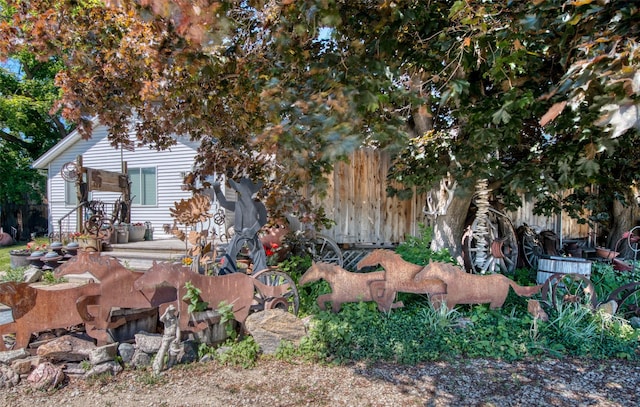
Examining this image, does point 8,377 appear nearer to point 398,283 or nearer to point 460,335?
point 398,283

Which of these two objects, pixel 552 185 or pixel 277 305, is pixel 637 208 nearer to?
pixel 552 185

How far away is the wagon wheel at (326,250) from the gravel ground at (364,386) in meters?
2.94

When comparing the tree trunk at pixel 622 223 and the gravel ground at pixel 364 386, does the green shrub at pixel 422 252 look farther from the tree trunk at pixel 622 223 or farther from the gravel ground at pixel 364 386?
the tree trunk at pixel 622 223

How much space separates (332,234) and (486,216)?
2.69 meters

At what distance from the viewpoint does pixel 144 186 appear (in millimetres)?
12234

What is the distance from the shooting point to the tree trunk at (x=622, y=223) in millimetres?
8477

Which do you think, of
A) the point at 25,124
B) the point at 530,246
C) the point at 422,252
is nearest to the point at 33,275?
the point at 422,252

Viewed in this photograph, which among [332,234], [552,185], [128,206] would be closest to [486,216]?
[552,185]

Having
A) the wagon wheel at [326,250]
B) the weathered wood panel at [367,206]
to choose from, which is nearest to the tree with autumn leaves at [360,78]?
the weathered wood panel at [367,206]

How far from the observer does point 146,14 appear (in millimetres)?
2818

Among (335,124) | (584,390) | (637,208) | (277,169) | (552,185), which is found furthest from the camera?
(637,208)

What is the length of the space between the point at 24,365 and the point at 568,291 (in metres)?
5.88

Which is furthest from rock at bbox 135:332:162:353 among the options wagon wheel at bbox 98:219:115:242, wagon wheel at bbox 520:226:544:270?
wagon wheel at bbox 520:226:544:270

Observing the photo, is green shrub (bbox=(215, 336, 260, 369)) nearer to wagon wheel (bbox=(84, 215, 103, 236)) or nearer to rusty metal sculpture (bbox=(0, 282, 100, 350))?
rusty metal sculpture (bbox=(0, 282, 100, 350))
